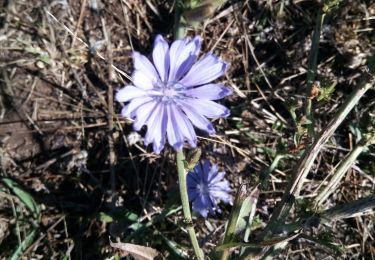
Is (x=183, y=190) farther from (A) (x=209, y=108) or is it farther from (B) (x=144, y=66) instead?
(B) (x=144, y=66)

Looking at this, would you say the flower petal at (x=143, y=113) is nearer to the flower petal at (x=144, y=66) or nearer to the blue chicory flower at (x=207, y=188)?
the flower petal at (x=144, y=66)

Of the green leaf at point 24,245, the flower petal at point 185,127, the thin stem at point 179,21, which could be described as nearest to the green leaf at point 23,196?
the green leaf at point 24,245

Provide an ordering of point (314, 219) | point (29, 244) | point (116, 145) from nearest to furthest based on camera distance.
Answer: point (314, 219) < point (29, 244) < point (116, 145)

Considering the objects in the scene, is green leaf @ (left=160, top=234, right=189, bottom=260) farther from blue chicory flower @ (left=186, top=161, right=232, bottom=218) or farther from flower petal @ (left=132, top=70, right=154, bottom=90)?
flower petal @ (left=132, top=70, right=154, bottom=90)

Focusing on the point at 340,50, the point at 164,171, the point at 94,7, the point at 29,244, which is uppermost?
the point at 94,7

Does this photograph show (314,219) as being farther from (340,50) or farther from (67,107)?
(67,107)

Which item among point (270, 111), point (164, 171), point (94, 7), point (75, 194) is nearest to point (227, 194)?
point (164, 171)
